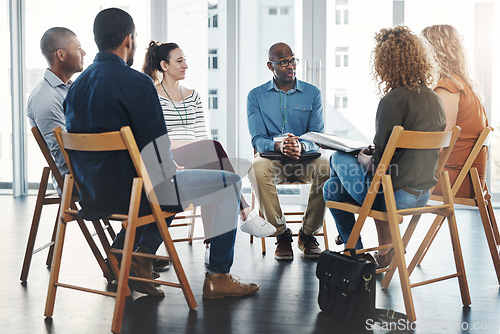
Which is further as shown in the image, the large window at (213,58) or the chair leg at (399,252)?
the large window at (213,58)

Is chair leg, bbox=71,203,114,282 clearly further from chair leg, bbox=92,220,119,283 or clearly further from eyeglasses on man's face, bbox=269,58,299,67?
eyeglasses on man's face, bbox=269,58,299,67

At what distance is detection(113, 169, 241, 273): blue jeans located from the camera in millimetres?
2535

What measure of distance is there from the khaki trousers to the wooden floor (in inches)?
10.2

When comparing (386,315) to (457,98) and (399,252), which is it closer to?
(399,252)

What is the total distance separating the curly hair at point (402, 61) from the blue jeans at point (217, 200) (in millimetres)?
889

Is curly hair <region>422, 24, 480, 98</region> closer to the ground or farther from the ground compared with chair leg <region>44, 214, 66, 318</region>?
farther from the ground

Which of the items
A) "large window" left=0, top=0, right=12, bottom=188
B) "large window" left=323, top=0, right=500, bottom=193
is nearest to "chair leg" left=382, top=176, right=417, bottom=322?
"large window" left=323, top=0, right=500, bottom=193

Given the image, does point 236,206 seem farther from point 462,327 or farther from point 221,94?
point 221,94

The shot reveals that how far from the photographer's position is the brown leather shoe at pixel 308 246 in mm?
3508

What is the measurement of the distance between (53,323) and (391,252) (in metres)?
1.87

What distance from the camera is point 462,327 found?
2.32 meters

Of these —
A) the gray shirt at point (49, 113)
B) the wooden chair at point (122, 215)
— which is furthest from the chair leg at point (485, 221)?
the gray shirt at point (49, 113)

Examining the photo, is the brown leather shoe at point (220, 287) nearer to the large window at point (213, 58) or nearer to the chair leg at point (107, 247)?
the chair leg at point (107, 247)

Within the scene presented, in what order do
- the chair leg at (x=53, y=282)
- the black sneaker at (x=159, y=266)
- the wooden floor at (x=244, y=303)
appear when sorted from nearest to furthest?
the wooden floor at (x=244, y=303)
the chair leg at (x=53, y=282)
the black sneaker at (x=159, y=266)
